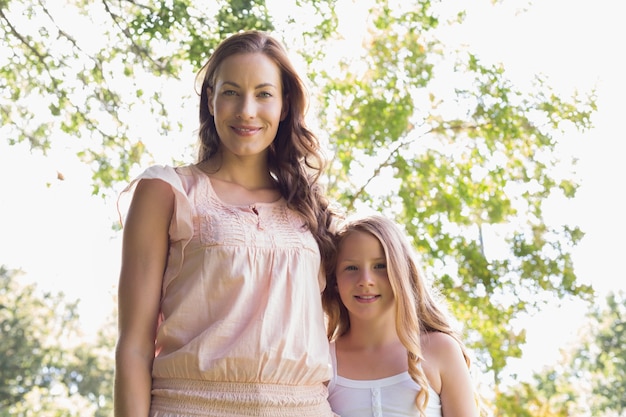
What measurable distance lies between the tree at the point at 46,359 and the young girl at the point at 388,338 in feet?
50.0

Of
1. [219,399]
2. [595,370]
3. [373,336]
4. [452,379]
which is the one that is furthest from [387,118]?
[595,370]

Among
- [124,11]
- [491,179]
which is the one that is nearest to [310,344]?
[124,11]

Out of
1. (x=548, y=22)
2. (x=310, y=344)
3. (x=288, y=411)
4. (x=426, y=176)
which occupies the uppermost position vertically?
(x=548, y=22)

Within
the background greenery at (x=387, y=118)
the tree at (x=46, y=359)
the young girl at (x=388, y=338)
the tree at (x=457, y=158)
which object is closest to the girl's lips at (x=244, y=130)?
the young girl at (x=388, y=338)

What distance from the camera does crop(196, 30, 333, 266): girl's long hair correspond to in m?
2.91

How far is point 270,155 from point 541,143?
191 inches

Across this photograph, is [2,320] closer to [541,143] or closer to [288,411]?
[541,143]

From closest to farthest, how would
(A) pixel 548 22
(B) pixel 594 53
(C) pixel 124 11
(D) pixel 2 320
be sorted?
(C) pixel 124 11 → (A) pixel 548 22 → (B) pixel 594 53 → (D) pixel 2 320

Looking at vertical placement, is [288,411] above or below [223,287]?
below

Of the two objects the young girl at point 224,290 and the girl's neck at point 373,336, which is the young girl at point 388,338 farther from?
the young girl at point 224,290

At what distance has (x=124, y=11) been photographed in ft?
21.3

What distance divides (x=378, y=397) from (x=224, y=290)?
0.73 meters

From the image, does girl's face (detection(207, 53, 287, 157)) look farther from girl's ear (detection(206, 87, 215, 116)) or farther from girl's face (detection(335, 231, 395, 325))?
girl's face (detection(335, 231, 395, 325))

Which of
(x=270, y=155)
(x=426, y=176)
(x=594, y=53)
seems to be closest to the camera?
(x=270, y=155)
